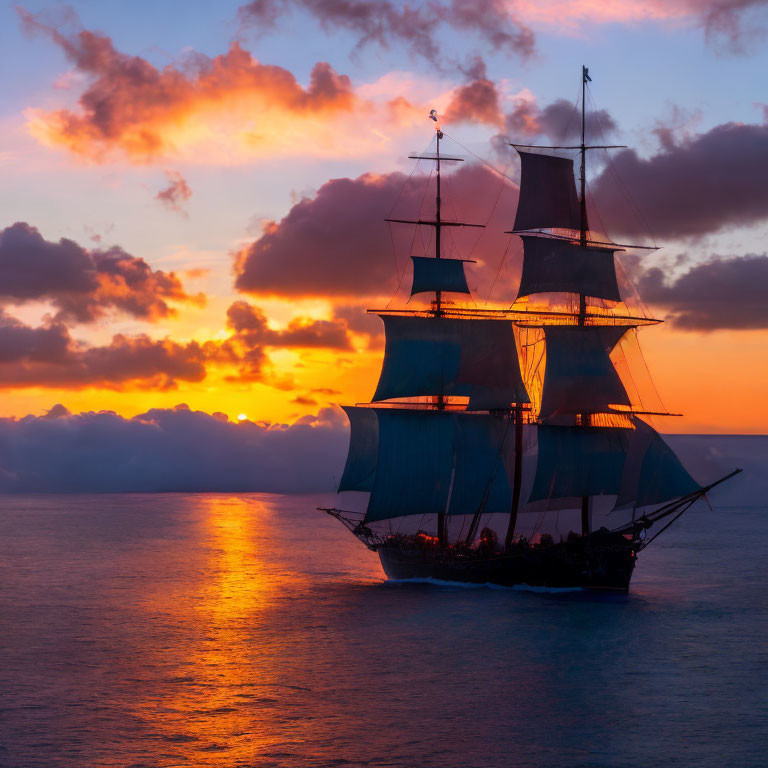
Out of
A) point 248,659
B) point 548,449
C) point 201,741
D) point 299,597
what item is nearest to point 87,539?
point 299,597

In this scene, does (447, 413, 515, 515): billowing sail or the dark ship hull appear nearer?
the dark ship hull

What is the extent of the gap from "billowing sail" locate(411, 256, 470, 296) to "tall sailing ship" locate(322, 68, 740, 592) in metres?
0.11

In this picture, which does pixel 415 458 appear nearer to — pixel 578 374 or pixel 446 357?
pixel 446 357

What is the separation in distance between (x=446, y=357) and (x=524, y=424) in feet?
28.9

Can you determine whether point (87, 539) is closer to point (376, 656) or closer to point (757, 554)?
point (757, 554)

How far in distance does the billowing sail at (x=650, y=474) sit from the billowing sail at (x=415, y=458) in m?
15.1

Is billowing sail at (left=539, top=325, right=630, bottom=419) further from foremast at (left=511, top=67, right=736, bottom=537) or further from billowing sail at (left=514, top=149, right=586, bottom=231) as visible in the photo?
billowing sail at (left=514, top=149, right=586, bottom=231)

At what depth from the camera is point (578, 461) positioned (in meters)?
81.6

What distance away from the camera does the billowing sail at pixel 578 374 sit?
80.8m

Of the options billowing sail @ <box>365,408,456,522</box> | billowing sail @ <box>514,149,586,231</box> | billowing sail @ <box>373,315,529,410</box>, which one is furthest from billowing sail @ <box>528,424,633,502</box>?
billowing sail @ <box>514,149,586,231</box>

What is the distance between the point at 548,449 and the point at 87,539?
106389 mm

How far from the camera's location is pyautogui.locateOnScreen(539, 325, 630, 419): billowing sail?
8081 cm

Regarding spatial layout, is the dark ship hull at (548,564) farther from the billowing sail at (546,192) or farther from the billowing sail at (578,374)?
the billowing sail at (546,192)

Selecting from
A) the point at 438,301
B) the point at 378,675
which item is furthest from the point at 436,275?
the point at 378,675
